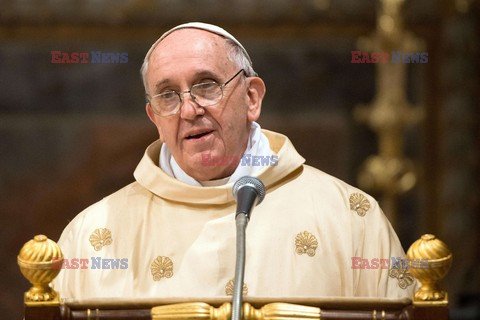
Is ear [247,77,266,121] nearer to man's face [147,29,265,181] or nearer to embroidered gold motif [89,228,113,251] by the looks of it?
man's face [147,29,265,181]

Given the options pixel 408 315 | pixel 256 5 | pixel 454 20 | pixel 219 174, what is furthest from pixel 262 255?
pixel 454 20

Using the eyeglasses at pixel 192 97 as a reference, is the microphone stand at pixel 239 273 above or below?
below

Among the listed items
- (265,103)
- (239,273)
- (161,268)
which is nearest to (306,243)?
(161,268)

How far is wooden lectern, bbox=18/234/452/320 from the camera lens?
10.4 feet

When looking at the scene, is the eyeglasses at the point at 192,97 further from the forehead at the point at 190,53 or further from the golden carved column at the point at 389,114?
the golden carved column at the point at 389,114

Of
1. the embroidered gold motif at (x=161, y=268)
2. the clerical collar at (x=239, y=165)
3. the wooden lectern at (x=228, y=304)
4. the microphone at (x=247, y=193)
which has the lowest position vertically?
the wooden lectern at (x=228, y=304)

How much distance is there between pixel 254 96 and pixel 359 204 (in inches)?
16.3

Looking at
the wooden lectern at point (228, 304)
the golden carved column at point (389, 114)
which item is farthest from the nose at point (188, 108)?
the golden carved column at point (389, 114)

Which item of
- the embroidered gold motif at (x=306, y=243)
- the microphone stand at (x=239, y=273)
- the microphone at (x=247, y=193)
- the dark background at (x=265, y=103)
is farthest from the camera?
the dark background at (x=265, y=103)

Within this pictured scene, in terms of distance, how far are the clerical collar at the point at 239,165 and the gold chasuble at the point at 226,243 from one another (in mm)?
29

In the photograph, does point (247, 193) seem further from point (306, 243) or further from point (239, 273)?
point (306, 243)

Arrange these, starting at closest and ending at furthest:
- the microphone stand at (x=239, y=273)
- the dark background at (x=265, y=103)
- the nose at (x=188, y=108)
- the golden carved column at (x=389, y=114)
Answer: the microphone stand at (x=239, y=273) → the nose at (x=188, y=108) → the dark background at (x=265, y=103) → the golden carved column at (x=389, y=114)

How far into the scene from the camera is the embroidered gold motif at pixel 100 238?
3.58m

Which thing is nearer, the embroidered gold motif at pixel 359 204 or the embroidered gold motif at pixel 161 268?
the embroidered gold motif at pixel 161 268
